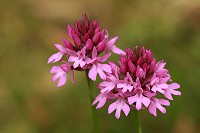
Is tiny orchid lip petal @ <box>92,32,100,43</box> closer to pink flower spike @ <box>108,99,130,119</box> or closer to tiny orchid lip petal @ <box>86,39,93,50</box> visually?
tiny orchid lip petal @ <box>86,39,93,50</box>

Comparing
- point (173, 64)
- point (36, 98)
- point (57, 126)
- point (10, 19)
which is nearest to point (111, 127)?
point (57, 126)

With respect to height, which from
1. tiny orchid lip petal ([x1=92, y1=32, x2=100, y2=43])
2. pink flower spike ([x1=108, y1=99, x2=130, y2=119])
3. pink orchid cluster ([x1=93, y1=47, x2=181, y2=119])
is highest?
tiny orchid lip petal ([x1=92, y1=32, x2=100, y2=43])

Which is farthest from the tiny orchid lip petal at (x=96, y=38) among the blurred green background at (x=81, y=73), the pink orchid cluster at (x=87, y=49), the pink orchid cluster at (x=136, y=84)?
the blurred green background at (x=81, y=73)

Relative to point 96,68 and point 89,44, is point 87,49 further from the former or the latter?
point 96,68

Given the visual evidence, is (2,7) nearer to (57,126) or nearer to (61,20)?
(61,20)

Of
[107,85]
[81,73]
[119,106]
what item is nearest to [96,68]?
[107,85]

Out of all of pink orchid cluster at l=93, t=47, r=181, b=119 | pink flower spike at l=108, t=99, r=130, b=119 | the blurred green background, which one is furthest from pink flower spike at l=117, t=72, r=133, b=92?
the blurred green background
